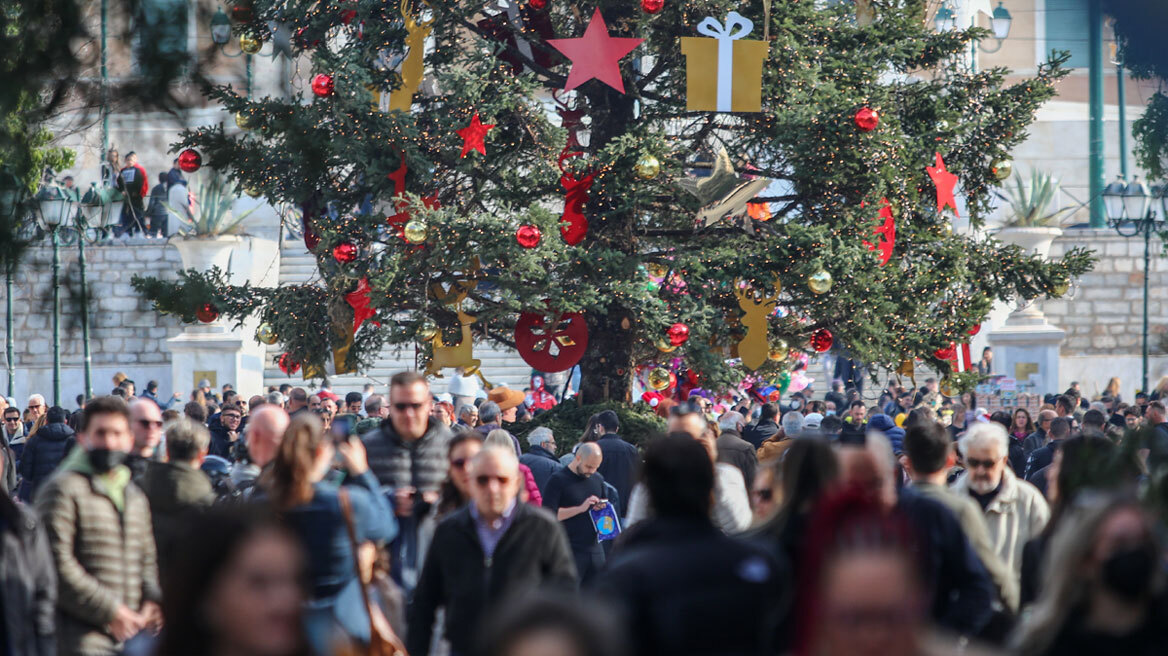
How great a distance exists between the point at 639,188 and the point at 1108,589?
34.5 ft

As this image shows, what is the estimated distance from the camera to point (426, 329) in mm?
13742

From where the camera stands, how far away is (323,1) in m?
14.6

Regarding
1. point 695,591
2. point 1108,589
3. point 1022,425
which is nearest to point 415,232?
point 1022,425

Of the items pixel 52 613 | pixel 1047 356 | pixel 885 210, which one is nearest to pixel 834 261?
pixel 885 210

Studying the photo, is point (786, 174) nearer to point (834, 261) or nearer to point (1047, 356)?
point (834, 261)

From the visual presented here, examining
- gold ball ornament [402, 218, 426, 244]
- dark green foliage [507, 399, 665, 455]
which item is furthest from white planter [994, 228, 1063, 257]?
gold ball ornament [402, 218, 426, 244]

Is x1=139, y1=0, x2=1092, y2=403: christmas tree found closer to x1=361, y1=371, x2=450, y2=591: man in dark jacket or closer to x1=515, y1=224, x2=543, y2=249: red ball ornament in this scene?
x1=515, y1=224, x2=543, y2=249: red ball ornament

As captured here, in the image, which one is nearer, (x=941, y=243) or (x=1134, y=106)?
(x=941, y=243)

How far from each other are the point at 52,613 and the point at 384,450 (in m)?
2.19

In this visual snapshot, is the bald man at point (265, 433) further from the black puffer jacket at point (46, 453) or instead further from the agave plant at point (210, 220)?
the agave plant at point (210, 220)

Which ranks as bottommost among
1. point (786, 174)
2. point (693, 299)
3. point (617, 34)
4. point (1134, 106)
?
point (693, 299)

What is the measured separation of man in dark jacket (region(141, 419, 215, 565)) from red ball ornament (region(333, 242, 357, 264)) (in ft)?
24.0

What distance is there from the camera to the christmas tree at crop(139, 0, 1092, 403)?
13.5 metres

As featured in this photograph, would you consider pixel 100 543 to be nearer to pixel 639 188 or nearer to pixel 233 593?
pixel 233 593
